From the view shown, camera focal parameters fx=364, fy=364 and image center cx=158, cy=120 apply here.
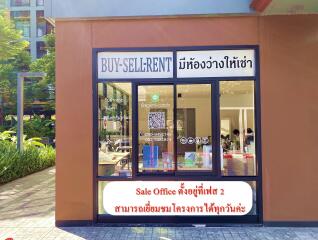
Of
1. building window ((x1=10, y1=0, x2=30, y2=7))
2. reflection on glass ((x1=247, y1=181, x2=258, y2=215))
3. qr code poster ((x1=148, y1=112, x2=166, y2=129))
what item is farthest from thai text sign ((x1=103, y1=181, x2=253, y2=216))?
building window ((x1=10, y1=0, x2=30, y2=7))

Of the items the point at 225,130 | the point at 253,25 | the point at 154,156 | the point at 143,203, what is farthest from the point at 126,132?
the point at 253,25

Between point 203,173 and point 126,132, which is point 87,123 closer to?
point 126,132

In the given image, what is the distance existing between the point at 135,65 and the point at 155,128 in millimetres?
1246

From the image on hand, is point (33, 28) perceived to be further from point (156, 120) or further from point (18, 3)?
point (156, 120)

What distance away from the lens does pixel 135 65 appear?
270 inches

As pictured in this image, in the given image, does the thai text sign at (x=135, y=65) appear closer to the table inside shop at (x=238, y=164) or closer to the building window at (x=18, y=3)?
the table inside shop at (x=238, y=164)

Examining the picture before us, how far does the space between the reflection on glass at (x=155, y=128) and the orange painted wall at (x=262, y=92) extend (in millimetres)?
916

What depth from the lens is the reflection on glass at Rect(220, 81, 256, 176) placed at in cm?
677

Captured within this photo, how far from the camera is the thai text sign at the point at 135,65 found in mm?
6824

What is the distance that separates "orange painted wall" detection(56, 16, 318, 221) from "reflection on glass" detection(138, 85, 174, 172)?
92cm

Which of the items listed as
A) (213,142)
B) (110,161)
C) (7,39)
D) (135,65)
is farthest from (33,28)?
(213,142)

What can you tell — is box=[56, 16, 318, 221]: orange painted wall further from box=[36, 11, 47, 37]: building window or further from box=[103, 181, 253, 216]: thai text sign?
box=[36, 11, 47, 37]: building window

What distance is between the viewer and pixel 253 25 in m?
6.69

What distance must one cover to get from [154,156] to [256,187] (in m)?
1.96
